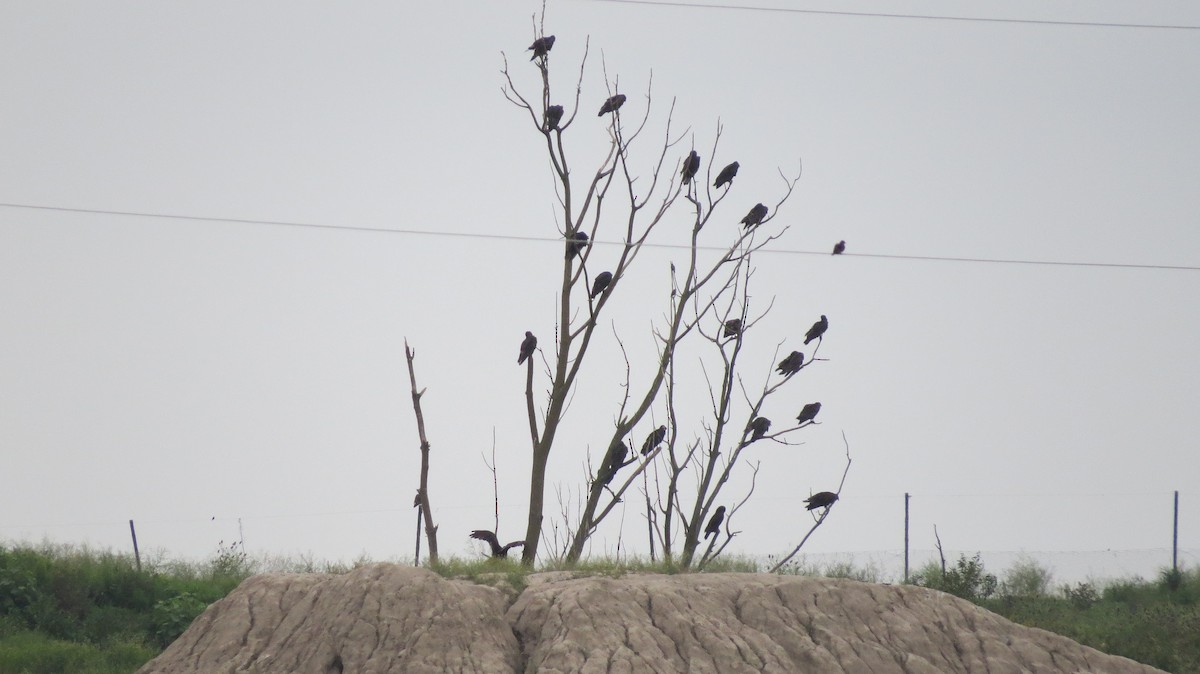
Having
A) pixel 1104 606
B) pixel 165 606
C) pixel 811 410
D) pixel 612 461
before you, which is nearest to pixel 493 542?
pixel 612 461

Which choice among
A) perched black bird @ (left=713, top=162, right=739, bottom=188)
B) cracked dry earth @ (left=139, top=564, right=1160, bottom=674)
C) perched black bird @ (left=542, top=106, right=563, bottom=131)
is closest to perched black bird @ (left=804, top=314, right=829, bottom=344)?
perched black bird @ (left=713, top=162, right=739, bottom=188)

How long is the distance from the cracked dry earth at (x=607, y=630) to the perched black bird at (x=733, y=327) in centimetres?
521

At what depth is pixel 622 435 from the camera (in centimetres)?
1265

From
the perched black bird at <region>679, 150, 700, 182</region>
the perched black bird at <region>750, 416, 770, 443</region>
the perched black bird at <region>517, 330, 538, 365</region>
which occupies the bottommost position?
the perched black bird at <region>750, 416, 770, 443</region>

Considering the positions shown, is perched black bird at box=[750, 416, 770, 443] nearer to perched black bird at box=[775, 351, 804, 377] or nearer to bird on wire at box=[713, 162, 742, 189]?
perched black bird at box=[775, 351, 804, 377]

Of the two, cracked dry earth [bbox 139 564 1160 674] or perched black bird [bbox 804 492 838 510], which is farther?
perched black bird [bbox 804 492 838 510]

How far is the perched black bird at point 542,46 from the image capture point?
1344 cm

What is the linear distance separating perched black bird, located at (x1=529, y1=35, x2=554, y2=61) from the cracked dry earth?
717 cm

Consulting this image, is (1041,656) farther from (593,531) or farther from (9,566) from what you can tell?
(9,566)

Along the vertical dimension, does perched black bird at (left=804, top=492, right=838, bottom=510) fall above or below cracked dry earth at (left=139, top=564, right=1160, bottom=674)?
above

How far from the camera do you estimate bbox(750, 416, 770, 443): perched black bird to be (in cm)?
1280

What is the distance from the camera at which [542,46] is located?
13445mm

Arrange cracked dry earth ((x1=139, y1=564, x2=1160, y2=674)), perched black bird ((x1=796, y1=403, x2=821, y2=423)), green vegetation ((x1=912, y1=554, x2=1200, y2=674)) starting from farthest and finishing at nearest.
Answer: green vegetation ((x1=912, y1=554, x2=1200, y2=674)), perched black bird ((x1=796, y1=403, x2=821, y2=423)), cracked dry earth ((x1=139, y1=564, x2=1160, y2=674))

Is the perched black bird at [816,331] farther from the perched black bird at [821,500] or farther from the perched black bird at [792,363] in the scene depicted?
the perched black bird at [821,500]
